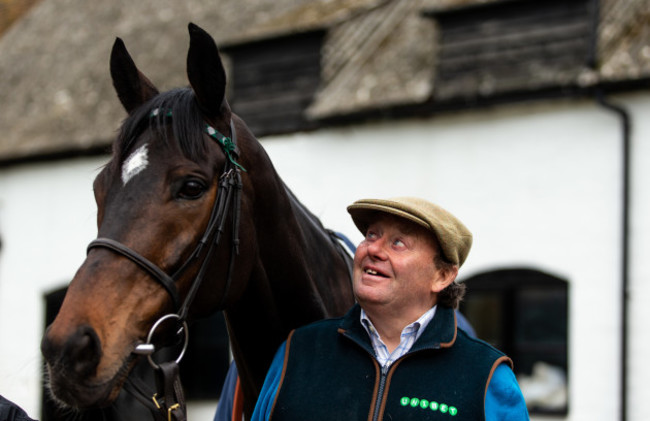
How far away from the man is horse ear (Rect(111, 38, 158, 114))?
0.80 meters

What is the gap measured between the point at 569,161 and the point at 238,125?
5.36 meters

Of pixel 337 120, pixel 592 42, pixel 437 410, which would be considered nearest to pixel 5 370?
pixel 337 120

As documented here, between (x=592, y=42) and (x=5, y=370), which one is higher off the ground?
(x=592, y=42)

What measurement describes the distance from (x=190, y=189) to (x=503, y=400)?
1080mm

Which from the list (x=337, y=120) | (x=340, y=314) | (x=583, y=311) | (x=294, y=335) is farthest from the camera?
(x=337, y=120)

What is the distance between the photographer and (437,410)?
2.37 m

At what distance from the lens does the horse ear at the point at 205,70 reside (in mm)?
2584

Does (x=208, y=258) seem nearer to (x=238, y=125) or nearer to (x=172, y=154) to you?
(x=172, y=154)

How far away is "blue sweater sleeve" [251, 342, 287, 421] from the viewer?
2.54 metres

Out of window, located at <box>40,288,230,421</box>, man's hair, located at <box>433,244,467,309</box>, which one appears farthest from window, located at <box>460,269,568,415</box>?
man's hair, located at <box>433,244,467,309</box>

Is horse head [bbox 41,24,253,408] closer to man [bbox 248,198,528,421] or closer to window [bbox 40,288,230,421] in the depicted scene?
man [bbox 248,198,528,421]

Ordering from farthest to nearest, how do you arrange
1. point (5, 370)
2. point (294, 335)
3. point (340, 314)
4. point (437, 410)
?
point (5, 370), point (340, 314), point (294, 335), point (437, 410)

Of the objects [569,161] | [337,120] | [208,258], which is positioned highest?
[337,120]

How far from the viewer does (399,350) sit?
2531 mm
